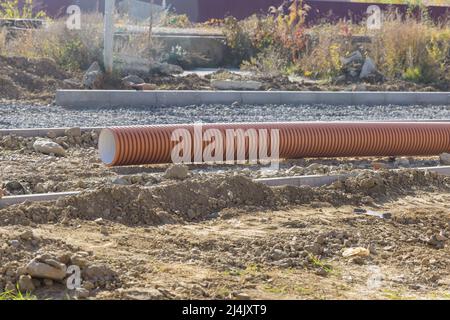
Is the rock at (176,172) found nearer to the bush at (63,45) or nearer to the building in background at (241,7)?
the bush at (63,45)

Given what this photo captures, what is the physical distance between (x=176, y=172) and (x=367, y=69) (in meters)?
8.35

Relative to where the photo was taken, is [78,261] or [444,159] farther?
[444,159]

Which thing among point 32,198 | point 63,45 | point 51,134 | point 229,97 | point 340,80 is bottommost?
point 32,198

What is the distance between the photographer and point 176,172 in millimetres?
7422

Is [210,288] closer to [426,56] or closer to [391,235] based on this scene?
[391,235]

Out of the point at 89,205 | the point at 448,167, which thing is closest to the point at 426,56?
the point at 448,167

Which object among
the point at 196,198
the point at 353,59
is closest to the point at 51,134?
the point at 196,198

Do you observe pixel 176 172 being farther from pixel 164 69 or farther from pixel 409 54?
pixel 409 54

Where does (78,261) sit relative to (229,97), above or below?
below

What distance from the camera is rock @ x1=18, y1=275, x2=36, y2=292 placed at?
4.79 metres

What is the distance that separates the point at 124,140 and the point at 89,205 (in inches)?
60.2

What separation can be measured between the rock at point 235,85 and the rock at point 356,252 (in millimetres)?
7609

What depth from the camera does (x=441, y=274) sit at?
5.70 metres

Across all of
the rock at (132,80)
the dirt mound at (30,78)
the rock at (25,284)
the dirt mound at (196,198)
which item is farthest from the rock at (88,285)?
the rock at (132,80)
